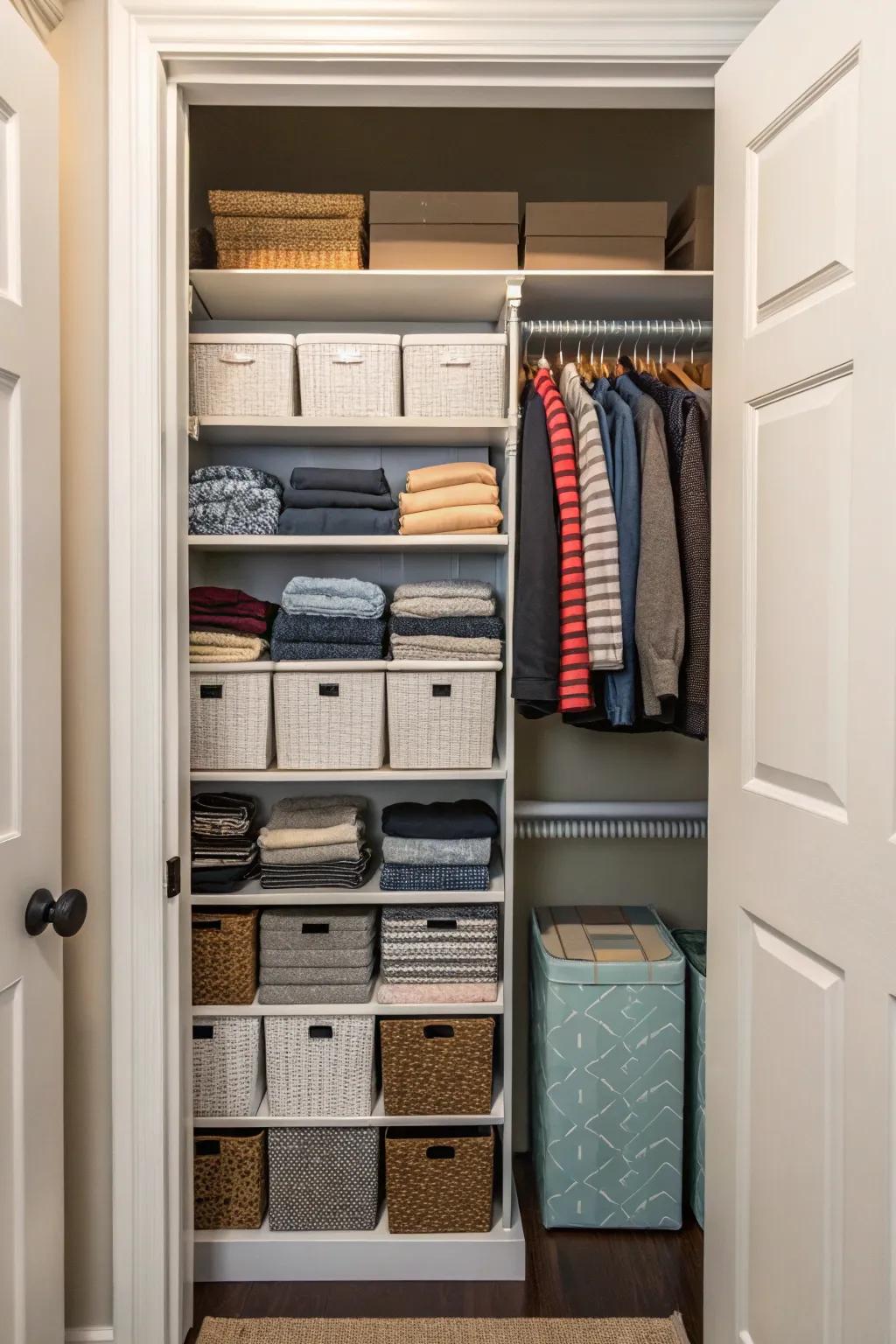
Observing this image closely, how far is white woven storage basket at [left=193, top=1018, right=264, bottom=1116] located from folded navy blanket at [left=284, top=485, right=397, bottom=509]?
1.12 meters

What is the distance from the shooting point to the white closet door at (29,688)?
1.17 m

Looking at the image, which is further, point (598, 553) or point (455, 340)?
point (455, 340)

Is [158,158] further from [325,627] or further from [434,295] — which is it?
[325,627]

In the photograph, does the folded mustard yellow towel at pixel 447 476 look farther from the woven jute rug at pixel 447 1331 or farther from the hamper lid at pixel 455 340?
the woven jute rug at pixel 447 1331

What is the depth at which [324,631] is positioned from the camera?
2.09 m

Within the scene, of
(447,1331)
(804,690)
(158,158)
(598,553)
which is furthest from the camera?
(598,553)

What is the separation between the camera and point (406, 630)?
211 cm

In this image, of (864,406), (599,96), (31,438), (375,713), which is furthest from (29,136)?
(375,713)

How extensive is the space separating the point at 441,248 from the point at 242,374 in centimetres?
50

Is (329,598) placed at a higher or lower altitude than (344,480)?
→ lower

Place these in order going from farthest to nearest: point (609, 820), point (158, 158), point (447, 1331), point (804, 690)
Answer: point (609, 820), point (447, 1331), point (158, 158), point (804, 690)

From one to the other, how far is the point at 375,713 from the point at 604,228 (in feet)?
3.76

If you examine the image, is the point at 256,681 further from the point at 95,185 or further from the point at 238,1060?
the point at 95,185

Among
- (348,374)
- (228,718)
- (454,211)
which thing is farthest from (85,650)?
(454,211)
